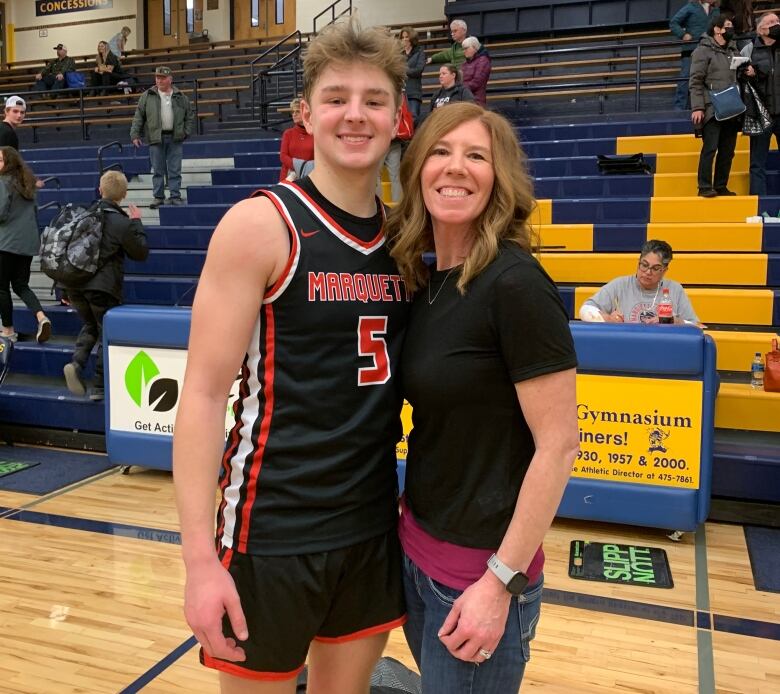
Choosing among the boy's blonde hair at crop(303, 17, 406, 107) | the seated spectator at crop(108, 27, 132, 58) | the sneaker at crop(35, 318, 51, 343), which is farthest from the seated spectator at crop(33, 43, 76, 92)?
the boy's blonde hair at crop(303, 17, 406, 107)

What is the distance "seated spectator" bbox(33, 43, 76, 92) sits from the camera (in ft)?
45.2

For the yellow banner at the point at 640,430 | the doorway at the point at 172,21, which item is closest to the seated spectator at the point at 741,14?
the yellow banner at the point at 640,430

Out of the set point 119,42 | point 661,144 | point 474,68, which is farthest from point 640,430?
point 119,42

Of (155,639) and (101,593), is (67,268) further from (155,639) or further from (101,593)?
(155,639)

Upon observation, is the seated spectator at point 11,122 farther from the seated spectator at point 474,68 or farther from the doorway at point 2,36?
the doorway at point 2,36

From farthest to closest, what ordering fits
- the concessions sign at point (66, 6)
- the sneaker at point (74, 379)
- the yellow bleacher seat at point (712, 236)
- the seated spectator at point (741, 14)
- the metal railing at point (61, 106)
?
1. the concessions sign at point (66, 6)
2. the metal railing at point (61, 106)
3. the seated spectator at point (741, 14)
4. the yellow bleacher seat at point (712, 236)
5. the sneaker at point (74, 379)

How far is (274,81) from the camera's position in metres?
12.3

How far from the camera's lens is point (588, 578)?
309 cm

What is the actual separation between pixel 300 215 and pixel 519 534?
1.98ft

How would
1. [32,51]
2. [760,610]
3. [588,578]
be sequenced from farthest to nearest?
[32,51] → [588,578] → [760,610]

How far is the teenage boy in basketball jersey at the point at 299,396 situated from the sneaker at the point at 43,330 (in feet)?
16.1

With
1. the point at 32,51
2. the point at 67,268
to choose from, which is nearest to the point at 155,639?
the point at 67,268

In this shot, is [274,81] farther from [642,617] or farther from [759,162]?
[642,617]

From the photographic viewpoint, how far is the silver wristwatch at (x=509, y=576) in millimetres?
1181
